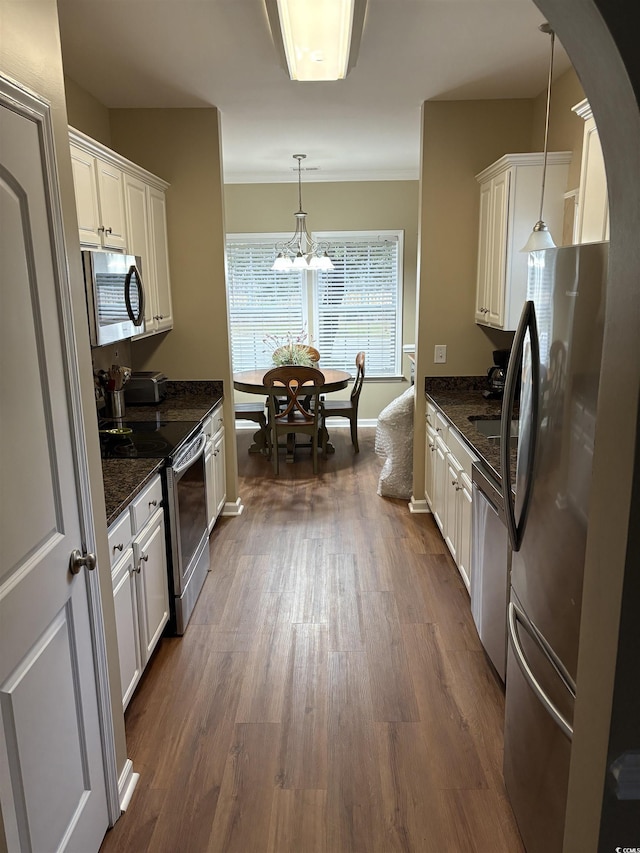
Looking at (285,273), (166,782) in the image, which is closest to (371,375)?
(285,273)

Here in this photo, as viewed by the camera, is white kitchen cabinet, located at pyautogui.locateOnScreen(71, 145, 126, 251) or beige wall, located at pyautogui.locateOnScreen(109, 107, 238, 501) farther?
beige wall, located at pyautogui.locateOnScreen(109, 107, 238, 501)

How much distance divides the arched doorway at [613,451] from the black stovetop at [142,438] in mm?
2165

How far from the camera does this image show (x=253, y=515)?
15.2 ft

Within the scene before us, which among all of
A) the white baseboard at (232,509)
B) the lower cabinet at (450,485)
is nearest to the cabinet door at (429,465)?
the lower cabinet at (450,485)

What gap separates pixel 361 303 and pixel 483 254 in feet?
10.5

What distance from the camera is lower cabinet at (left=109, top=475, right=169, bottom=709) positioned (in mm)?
2240

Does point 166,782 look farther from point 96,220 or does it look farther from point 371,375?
point 371,375

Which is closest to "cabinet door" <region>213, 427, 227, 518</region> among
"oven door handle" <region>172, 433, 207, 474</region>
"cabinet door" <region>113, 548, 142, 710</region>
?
"oven door handle" <region>172, 433, 207, 474</region>

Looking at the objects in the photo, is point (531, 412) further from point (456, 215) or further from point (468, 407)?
point (456, 215)

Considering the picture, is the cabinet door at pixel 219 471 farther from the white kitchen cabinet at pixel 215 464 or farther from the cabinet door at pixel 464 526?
the cabinet door at pixel 464 526

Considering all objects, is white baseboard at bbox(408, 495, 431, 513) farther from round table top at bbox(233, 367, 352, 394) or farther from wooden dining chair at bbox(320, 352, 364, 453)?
wooden dining chair at bbox(320, 352, 364, 453)

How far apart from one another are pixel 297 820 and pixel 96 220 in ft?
8.85

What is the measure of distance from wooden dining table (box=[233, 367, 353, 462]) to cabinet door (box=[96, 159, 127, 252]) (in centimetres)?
225

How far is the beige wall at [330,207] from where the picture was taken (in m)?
6.85
